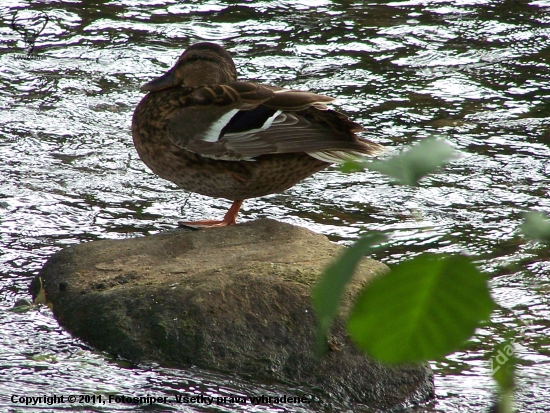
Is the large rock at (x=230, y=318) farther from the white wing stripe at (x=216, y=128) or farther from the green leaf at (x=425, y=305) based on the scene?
the green leaf at (x=425, y=305)

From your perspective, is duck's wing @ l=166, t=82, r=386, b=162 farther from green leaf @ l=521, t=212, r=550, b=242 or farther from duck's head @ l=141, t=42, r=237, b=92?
green leaf @ l=521, t=212, r=550, b=242

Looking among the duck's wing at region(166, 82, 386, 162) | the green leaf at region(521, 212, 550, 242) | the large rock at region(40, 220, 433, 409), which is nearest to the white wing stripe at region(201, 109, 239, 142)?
the duck's wing at region(166, 82, 386, 162)

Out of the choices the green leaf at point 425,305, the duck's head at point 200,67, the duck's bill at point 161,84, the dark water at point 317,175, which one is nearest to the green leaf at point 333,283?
the green leaf at point 425,305

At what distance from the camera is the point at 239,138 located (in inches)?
186

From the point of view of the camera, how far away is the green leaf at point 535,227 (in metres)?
0.68

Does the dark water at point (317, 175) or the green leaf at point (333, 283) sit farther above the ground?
the green leaf at point (333, 283)

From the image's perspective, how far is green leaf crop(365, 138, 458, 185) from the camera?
645 millimetres

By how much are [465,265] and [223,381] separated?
297 centimetres

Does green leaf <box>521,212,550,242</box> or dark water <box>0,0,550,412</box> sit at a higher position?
green leaf <box>521,212,550,242</box>

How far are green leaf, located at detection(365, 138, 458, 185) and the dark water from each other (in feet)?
6.38

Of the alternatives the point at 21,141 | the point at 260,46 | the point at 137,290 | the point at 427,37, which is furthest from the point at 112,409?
the point at 427,37

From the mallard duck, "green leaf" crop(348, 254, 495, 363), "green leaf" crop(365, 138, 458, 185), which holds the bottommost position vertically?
the mallard duck

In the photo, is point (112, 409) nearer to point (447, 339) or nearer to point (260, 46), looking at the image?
point (447, 339)

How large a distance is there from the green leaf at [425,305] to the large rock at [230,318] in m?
2.88
